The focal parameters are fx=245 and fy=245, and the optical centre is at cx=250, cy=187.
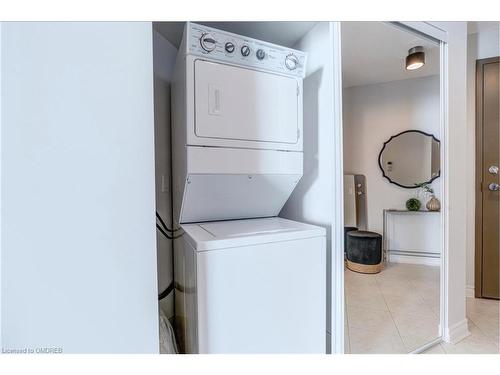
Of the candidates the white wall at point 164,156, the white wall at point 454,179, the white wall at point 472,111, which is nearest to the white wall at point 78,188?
the white wall at point 164,156

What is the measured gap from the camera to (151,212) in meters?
0.90

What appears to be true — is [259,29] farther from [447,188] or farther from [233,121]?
[447,188]

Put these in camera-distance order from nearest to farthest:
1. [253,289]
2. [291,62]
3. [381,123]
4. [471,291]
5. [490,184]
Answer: [253,289]
[291,62]
[381,123]
[490,184]
[471,291]

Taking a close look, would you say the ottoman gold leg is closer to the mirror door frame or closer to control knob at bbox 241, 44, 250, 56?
the mirror door frame

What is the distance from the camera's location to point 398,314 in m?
1.84

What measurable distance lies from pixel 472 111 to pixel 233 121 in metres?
2.78

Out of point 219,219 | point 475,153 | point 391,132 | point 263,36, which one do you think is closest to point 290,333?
point 219,219

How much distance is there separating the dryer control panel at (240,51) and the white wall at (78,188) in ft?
1.42

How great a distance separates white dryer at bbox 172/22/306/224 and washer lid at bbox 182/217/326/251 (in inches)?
6.1

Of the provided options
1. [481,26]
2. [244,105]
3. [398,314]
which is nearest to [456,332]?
[398,314]

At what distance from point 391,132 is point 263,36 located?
118 cm

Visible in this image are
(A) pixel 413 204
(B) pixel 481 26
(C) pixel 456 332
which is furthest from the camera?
(B) pixel 481 26

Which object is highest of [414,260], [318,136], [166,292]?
[318,136]

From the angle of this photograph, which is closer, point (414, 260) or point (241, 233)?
point (241, 233)
